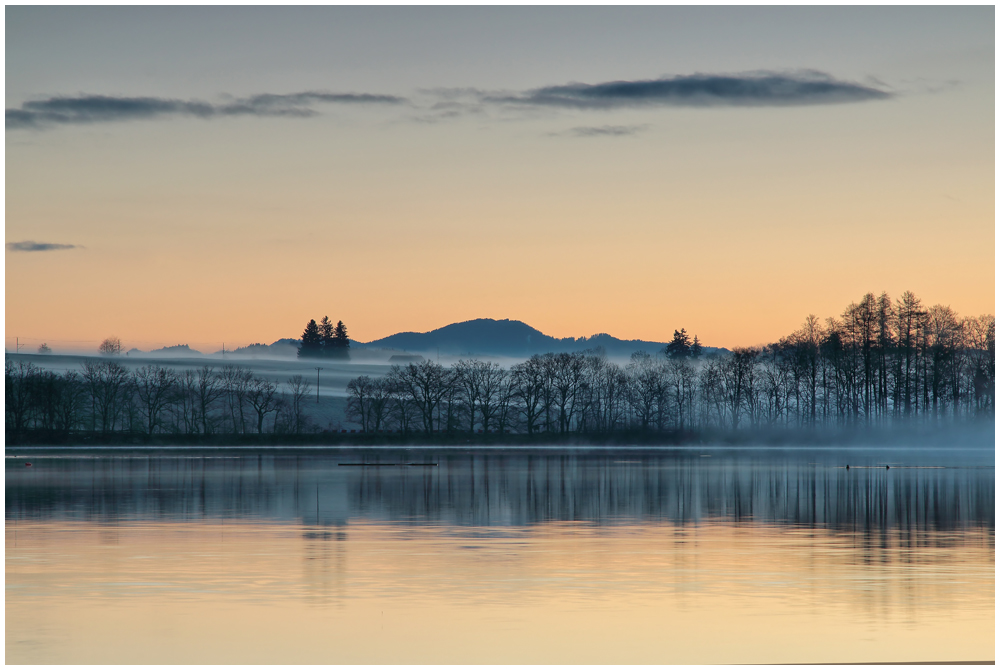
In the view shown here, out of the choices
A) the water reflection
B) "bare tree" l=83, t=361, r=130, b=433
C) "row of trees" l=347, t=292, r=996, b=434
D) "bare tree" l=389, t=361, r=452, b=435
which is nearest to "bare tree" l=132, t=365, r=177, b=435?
"bare tree" l=83, t=361, r=130, b=433

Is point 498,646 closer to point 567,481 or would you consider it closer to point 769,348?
point 567,481

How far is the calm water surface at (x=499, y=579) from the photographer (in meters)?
13.4

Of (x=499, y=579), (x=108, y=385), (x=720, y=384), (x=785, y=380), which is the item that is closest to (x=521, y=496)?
(x=499, y=579)

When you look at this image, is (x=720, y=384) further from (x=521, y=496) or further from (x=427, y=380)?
(x=521, y=496)

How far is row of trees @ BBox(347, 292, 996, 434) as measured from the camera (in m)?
112

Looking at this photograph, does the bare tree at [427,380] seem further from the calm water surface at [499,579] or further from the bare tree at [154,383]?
the calm water surface at [499,579]

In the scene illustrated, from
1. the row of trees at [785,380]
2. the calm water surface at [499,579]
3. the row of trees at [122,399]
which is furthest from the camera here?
the row of trees at [122,399]

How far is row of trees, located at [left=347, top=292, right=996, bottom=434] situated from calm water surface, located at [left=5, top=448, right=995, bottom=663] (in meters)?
81.1

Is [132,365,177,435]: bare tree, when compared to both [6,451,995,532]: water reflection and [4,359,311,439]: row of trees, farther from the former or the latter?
[6,451,995,532]: water reflection

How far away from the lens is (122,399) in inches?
6152

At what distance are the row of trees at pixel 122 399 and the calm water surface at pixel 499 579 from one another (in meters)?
92.7

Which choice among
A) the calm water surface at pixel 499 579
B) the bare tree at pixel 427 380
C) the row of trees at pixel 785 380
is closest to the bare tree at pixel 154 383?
the row of trees at pixel 785 380

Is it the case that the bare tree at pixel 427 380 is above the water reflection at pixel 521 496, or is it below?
above

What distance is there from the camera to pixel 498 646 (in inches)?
524
